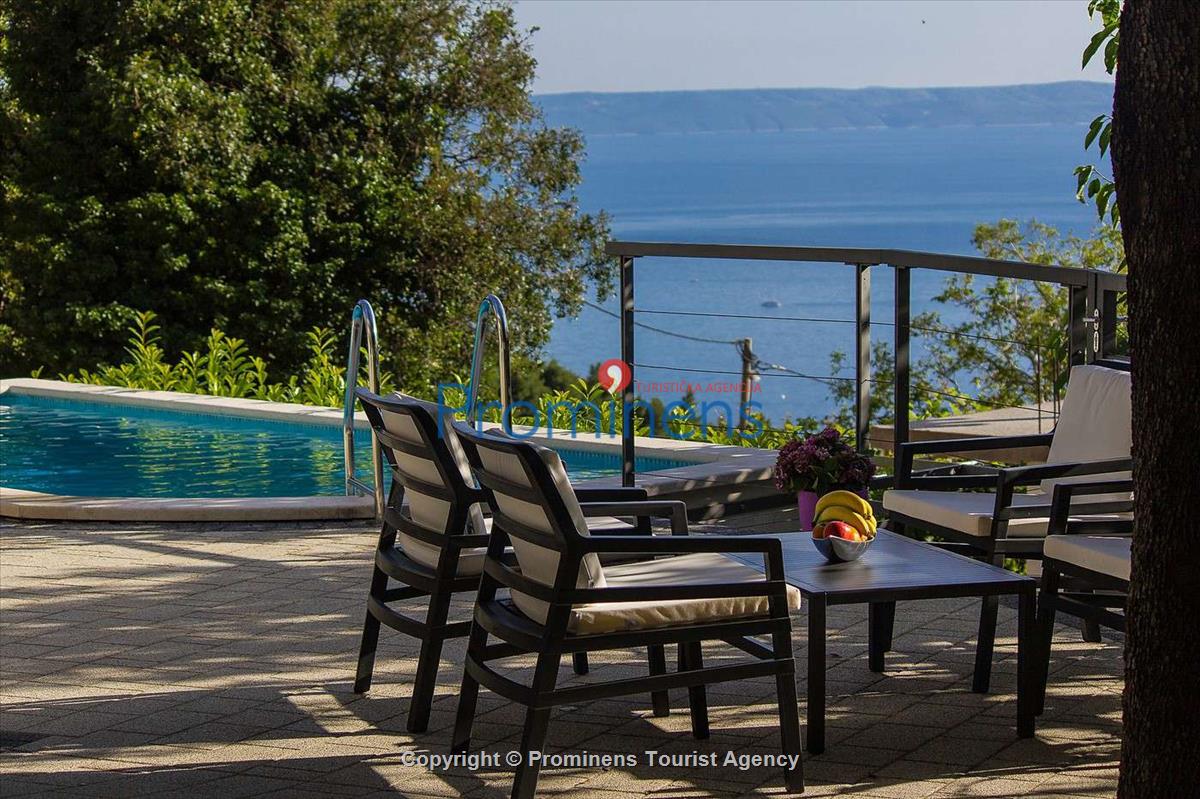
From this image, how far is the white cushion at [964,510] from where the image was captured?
15.1 ft

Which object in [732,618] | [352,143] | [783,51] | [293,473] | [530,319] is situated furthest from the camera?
[783,51]

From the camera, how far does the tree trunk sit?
2.21m

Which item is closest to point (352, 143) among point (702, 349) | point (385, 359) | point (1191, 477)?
point (385, 359)

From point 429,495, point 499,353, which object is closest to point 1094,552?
point 429,495

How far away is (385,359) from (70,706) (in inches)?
572

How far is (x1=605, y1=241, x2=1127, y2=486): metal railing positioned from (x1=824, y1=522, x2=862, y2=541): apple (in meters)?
0.96

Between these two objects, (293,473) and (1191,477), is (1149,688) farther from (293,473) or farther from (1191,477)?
(293,473)

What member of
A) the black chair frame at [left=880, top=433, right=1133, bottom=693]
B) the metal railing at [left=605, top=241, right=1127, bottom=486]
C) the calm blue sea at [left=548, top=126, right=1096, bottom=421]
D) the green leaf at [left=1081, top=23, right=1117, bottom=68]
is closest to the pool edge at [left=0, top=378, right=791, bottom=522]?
the metal railing at [left=605, top=241, right=1127, bottom=486]

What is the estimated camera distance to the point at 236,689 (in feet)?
14.6

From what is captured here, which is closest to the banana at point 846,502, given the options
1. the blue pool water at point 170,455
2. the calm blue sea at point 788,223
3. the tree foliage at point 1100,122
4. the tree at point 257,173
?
the tree foliage at point 1100,122

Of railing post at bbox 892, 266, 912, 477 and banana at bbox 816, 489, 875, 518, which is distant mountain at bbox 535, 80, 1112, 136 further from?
banana at bbox 816, 489, 875, 518

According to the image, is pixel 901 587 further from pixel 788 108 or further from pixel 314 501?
pixel 788 108

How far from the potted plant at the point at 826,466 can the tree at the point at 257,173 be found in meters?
13.4

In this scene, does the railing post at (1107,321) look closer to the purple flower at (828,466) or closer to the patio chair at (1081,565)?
the patio chair at (1081,565)
